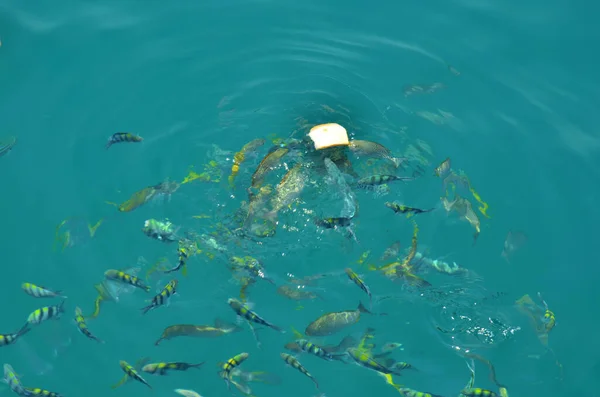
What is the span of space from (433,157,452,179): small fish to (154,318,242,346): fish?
12.3 feet

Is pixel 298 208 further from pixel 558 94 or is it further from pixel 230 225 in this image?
pixel 558 94

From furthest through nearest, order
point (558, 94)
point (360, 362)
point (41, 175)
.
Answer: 1. point (558, 94)
2. point (41, 175)
3. point (360, 362)

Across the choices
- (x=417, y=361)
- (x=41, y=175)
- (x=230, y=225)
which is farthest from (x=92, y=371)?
(x=417, y=361)

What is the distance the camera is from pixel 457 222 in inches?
353

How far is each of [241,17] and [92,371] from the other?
7.16 meters

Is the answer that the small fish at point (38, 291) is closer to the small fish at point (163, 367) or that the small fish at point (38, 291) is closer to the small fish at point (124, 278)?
the small fish at point (124, 278)

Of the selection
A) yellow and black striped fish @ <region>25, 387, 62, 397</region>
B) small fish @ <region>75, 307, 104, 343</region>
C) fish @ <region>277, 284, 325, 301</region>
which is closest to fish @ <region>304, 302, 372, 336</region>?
fish @ <region>277, 284, 325, 301</region>

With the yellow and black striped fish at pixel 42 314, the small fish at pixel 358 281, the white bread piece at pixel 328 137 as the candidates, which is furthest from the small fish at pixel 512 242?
the yellow and black striped fish at pixel 42 314

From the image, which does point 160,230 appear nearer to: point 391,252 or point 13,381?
point 13,381

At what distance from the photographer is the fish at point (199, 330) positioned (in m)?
7.68

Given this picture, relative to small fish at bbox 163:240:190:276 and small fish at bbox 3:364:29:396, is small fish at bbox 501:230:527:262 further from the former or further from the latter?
small fish at bbox 3:364:29:396

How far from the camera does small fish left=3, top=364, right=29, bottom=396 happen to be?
7.32 meters

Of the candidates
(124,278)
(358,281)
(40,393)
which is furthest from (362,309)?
(40,393)

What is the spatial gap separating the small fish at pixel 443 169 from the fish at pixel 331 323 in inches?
107
